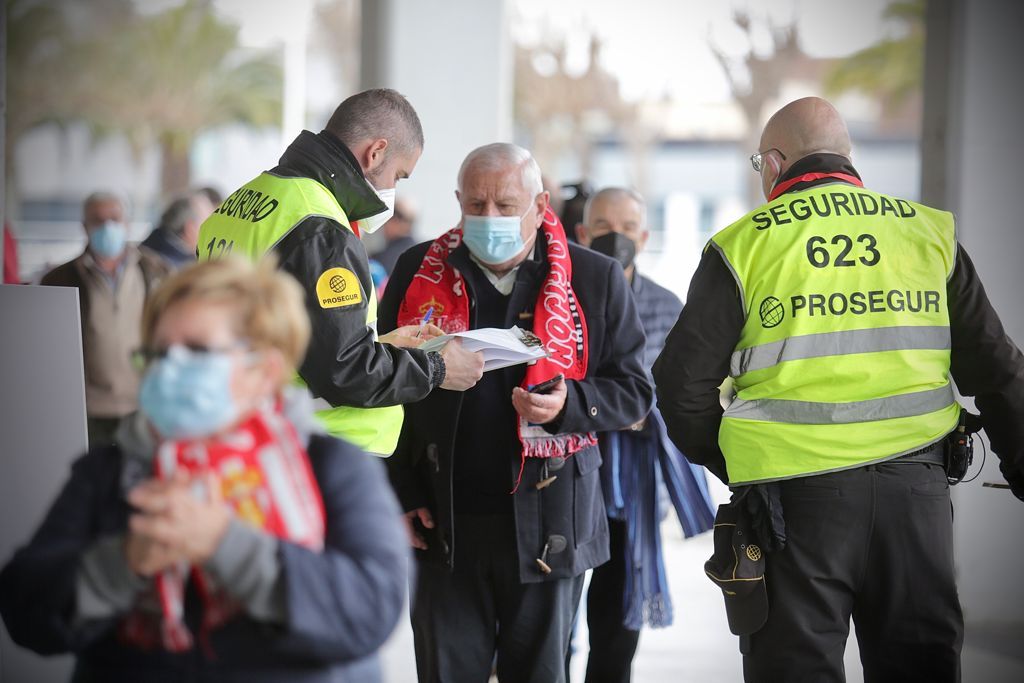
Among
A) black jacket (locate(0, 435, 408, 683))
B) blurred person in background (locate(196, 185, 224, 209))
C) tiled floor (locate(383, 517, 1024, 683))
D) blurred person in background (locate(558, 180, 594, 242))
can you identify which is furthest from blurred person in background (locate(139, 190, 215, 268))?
black jacket (locate(0, 435, 408, 683))

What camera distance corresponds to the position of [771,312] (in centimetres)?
286

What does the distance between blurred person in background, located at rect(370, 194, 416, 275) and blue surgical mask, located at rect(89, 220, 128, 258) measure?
1.73 m

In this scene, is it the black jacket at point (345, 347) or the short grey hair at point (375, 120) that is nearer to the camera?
the black jacket at point (345, 347)

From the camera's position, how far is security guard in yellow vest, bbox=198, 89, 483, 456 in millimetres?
2766

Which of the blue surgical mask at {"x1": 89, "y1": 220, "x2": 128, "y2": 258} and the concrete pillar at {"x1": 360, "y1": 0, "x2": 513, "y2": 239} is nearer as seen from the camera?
the blue surgical mask at {"x1": 89, "y1": 220, "x2": 128, "y2": 258}

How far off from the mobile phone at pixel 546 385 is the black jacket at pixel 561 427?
8 centimetres

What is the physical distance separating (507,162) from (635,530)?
141cm

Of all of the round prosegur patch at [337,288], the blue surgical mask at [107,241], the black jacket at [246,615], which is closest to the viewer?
the black jacket at [246,615]

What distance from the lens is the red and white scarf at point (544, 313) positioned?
322 cm

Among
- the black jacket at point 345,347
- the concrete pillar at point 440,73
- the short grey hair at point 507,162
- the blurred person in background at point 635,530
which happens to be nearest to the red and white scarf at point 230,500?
the black jacket at point 345,347

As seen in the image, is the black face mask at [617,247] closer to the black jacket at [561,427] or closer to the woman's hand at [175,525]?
the black jacket at [561,427]

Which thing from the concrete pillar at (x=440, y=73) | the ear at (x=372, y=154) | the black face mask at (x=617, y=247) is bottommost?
the black face mask at (x=617, y=247)

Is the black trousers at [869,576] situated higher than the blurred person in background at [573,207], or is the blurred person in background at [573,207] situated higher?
the blurred person in background at [573,207]

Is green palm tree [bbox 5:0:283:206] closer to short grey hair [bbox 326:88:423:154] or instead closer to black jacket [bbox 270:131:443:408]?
short grey hair [bbox 326:88:423:154]
